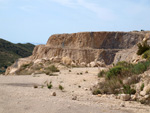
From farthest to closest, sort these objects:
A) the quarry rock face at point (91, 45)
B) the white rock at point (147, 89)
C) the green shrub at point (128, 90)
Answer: the quarry rock face at point (91, 45) → the green shrub at point (128, 90) → the white rock at point (147, 89)

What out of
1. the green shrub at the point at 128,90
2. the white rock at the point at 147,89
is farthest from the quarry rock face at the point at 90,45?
the white rock at the point at 147,89

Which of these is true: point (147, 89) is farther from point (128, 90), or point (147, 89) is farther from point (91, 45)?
point (91, 45)

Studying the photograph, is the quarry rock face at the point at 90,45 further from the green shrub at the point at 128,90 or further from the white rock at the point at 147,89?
the white rock at the point at 147,89

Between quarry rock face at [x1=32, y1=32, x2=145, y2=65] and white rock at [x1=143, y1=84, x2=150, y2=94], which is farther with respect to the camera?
quarry rock face at [x1=32, y1=32, x2=145, y2=65]

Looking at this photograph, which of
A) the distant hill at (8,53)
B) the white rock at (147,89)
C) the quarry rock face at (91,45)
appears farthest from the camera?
the distant hill at (8,53)

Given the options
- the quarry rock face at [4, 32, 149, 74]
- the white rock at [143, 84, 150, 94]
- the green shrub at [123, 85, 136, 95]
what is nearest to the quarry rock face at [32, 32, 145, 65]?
the quarry rock face at [4, 32, 149, 74]

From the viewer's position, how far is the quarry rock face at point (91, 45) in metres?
36.2

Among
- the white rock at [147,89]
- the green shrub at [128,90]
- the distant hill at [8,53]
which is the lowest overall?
A: the green shrub at [128,90]

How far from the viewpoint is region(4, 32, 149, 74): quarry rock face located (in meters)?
36.2

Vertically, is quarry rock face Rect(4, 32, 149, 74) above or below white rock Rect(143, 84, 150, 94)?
above

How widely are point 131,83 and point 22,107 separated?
194 inches

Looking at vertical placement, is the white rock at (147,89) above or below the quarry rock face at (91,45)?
below

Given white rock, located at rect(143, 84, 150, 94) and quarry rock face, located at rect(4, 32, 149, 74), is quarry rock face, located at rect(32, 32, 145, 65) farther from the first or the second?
white rock, located at rect(143, 84, 150, 94)

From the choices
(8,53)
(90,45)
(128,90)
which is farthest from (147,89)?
(8,53)
